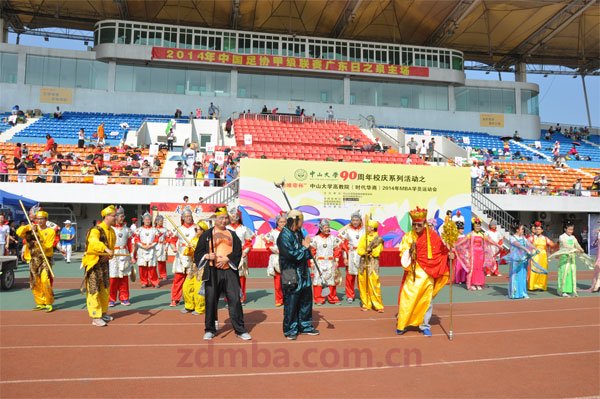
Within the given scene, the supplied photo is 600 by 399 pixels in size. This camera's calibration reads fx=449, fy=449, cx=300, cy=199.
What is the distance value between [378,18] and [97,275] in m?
37.1

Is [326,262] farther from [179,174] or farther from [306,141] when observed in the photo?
[306,141]

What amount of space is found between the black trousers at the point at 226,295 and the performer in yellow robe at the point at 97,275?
6.12 ft

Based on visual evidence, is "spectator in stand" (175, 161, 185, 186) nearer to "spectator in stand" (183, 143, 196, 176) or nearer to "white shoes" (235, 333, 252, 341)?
"spectator in stand" (183, 143, 196, 176)

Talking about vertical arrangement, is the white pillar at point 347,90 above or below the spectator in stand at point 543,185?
above

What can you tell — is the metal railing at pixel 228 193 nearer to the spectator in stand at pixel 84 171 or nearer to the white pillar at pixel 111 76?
the spectator in stand at pixel 84 171

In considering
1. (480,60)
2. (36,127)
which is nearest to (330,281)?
(36,127)

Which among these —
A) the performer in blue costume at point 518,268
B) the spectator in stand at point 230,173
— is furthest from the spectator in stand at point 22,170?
the performer in blue costume at point 518,268

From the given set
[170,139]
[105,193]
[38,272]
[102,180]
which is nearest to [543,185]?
[170,139]

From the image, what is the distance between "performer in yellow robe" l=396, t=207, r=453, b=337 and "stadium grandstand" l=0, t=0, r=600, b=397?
8687 mm

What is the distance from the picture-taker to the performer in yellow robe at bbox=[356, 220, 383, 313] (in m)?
8.41

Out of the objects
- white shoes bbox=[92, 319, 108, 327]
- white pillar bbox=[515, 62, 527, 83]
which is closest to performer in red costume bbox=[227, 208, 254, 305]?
white shoes bbox=[92, 319, 108, 327]

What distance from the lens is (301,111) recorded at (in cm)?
3406

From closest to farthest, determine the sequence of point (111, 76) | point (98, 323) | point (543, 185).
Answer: point (98, 323) < point (543, 185) < point (111, 76)

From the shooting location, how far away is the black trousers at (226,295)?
20.7 feet
